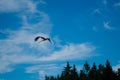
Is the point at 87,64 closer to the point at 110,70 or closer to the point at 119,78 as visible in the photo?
the point at 119,78

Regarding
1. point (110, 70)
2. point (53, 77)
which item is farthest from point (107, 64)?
point (53, 77)

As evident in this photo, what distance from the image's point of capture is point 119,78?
99.6m

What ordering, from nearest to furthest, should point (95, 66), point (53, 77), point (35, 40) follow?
point (35, 40) → point (95, 66) → point (53, 77)

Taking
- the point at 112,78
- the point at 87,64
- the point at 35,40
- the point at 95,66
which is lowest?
the point at 35,40

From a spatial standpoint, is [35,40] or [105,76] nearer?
[35,40]

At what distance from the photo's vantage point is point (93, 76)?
103m

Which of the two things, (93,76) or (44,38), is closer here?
(44,38)

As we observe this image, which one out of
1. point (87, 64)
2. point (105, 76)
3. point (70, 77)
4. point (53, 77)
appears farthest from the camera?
point (53, 77)

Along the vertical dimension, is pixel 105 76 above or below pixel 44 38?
above

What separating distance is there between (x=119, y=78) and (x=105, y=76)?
40.9ft

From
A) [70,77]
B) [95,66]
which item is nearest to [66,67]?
[95,66]

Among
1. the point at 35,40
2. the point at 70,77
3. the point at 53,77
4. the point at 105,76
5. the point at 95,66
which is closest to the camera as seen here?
the point at 35,40

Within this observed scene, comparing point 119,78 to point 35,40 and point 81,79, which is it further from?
point 35,40

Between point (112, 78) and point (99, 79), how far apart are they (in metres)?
5.74
